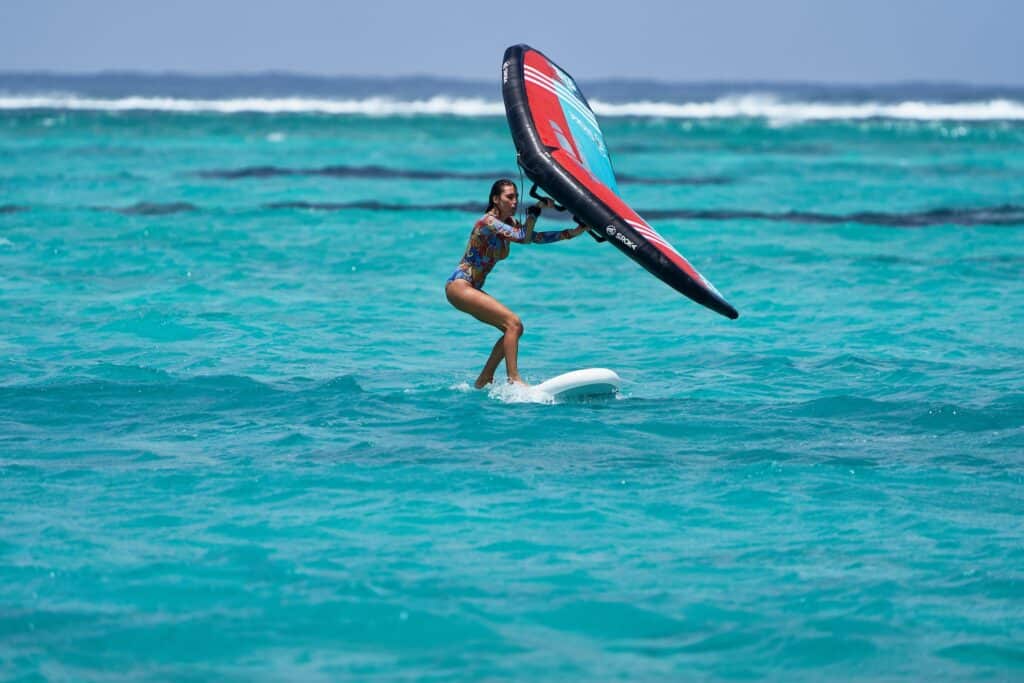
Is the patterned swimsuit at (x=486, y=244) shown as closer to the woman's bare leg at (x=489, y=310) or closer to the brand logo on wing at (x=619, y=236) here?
the woman's bare leg at (x=489, y=310)

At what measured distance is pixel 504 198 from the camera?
10688 millimetres

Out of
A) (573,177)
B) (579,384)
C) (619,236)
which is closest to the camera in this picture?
(619,236)

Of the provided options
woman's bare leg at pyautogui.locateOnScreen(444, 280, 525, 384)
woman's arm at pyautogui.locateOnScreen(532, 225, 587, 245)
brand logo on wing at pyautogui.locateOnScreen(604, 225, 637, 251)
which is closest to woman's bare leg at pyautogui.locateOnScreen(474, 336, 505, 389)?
woman's bare leg at pyautogui.locateOnScreen(444, 280, 525, 384)

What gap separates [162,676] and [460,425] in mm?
4407

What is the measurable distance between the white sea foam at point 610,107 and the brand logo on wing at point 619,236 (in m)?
70.0

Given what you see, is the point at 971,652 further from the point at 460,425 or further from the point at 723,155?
the point at 723,155

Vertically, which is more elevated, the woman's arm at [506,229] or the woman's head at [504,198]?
the woman's head at [504,198]

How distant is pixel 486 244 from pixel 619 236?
1618 millimetres

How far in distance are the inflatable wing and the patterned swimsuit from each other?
64 cm

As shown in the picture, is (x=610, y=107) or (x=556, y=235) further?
(x=610, y=107)

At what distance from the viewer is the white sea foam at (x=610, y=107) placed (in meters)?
80.8

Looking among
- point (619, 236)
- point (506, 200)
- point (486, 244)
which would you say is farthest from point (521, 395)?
point (619, 236)

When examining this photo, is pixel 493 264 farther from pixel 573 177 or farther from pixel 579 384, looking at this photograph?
pixel 573 177

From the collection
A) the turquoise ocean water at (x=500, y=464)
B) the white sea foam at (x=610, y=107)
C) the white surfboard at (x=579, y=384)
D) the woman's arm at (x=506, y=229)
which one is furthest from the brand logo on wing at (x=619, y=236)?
the white sea foam at (x=610, y=107)
